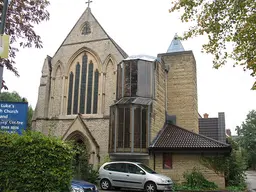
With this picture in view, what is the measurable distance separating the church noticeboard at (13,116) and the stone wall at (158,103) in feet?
40.7

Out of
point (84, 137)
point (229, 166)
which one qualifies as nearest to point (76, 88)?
point (84, 137)

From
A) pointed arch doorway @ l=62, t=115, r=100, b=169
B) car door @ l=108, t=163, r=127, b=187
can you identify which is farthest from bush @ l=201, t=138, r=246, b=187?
pointed arch doorway @ l=62, t=115, r=100, b=169

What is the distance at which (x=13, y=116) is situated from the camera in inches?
354

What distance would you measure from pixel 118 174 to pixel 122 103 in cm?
612

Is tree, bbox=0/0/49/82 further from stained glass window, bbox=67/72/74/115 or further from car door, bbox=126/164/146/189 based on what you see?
stained glass window, bbox=67/72/74/115

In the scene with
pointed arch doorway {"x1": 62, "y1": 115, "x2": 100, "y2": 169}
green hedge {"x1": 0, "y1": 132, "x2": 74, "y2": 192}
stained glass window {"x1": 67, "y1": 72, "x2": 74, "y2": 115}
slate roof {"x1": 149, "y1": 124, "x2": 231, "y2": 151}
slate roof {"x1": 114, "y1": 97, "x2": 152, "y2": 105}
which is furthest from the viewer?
stained glass window {"x1": 67, "y1": 72, "x2": 74, "y2": 115}

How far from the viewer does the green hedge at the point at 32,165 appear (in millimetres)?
7719

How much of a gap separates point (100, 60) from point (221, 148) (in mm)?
13837

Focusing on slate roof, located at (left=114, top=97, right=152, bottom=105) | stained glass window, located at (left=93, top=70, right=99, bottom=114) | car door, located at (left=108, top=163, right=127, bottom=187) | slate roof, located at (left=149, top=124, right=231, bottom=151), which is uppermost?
stained glass window, located at (left=93, top=70, right=99, bottom=114)

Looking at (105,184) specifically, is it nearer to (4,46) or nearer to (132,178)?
(132,178)

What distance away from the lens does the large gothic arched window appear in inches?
1038

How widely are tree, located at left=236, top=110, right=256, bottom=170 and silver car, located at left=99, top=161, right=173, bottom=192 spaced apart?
40.2 meters

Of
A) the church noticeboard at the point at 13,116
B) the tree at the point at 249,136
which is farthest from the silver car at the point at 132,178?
→ the tree at the point at 249,136

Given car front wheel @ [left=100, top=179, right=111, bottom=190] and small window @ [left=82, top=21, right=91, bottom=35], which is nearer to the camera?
car front wheel @ [left=100, top=179, right=111, bottom=190]
